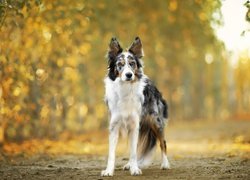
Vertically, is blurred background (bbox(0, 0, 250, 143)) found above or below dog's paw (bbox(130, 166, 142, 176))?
above

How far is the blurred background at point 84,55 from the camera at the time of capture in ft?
50.2

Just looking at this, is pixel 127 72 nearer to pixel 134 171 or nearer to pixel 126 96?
pixel 126 96

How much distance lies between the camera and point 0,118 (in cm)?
1541

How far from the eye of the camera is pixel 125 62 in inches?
372

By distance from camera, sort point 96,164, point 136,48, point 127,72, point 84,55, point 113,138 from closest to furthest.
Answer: point 127,72 < point 113,138 < point 136,48 < point 96,164 < point 84,55

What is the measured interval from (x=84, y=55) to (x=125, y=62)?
37.4 feet

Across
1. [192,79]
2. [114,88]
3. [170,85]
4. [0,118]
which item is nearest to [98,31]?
[0,118]

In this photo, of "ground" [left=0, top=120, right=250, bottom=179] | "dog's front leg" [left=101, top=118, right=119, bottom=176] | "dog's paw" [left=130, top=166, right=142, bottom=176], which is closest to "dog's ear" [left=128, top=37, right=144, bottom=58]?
"dog's front leg" [left=101, top=118, right=119, bottom=176]

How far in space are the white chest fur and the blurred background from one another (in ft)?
8.60

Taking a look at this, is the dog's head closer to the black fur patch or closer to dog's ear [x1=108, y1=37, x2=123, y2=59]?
dog's ear [x1=108, y1=37, x2=123, y2=59]

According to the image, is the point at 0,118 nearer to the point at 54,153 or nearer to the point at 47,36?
the point at 54,153

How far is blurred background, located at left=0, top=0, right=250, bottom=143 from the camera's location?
50.2 ft

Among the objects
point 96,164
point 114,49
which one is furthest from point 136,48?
point 96,164

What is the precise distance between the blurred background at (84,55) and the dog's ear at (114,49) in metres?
2.20
